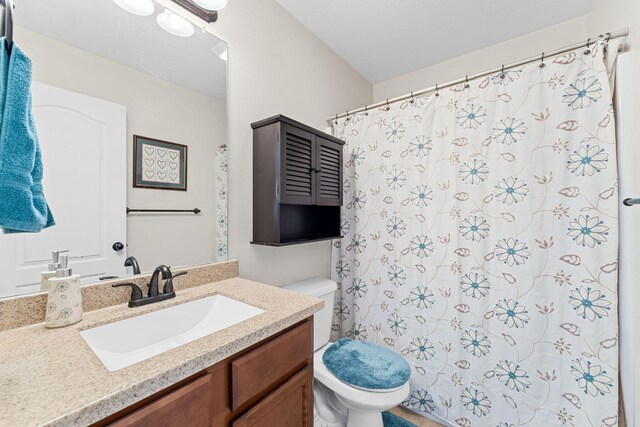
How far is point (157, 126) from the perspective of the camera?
41.6 inches

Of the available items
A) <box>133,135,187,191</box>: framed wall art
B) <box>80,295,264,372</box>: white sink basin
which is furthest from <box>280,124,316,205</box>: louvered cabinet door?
<box>80,295,264,372</box>: white sink basin

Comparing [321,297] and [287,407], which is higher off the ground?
[321,297]

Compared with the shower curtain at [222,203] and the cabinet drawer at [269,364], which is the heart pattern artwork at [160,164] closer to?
the shower curtain at [222,203]

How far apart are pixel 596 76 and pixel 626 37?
0.17 metres

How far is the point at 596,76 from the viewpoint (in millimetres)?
1109

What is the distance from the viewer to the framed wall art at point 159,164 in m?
1.00

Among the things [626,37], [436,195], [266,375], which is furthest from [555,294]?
[266,375]

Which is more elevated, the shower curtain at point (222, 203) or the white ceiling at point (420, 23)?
the white ceiling at point (420, 23)

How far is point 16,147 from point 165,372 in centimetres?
57

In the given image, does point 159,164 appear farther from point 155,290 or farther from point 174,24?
point 174,24

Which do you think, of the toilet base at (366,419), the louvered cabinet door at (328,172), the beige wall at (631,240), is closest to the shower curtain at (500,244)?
the beige wall at (631,240)

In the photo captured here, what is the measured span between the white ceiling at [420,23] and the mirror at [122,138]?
78 centimetres

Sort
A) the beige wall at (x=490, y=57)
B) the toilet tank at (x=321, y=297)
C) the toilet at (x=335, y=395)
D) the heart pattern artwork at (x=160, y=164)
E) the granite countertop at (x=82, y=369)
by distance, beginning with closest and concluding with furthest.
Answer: the granite countertop at (x=82, y=369) < the heart pattern artwork at (x=160, y=164) < the toilet at (x=335, y=395) < the toilet tank at (x=321, y=297) < the beige wall at (x=490, y=57)

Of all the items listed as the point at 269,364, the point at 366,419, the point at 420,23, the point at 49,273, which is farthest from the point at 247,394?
the point at 420,23
